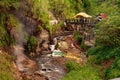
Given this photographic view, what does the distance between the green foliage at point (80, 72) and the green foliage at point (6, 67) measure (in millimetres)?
4116

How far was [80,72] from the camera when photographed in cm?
2312

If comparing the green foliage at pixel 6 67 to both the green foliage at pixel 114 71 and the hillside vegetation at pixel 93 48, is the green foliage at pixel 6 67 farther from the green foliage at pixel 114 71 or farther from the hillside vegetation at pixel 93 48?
the green foliage at pixel 114 71

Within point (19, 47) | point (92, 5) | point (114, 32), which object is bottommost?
point (92, 5)

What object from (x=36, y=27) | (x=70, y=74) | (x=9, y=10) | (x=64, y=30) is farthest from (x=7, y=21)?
(x=64, y=30)

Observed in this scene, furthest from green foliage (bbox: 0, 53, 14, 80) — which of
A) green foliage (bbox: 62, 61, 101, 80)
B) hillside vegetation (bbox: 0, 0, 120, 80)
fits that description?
green foliage (bbox: 62, 61, 101, 80)

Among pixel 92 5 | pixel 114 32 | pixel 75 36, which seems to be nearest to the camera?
pixel 114 32

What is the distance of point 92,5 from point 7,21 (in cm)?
2903

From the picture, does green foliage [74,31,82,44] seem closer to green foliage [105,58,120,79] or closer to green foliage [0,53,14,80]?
green foliage [105,58,120,79]

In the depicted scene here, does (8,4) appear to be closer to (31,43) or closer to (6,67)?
(31,43)

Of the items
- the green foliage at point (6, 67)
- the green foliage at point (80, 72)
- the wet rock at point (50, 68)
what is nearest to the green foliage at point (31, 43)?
the wet rock at point (50, 68)

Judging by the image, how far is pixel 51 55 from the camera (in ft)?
95.1

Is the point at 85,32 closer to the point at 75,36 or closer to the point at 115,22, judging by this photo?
the point at 75,36

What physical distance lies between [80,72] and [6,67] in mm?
5657

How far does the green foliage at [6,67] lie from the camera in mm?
19719
